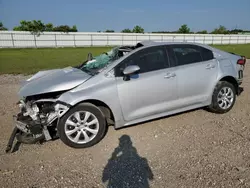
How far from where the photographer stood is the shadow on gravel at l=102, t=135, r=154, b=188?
250 cm

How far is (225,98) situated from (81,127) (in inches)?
123

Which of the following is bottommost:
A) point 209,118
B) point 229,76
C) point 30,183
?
point 30,183

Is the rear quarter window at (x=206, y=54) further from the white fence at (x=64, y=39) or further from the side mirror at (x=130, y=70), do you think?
the white fence at (x=64, y=39)

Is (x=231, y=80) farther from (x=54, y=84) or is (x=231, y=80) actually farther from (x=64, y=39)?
(x=64, y=39)

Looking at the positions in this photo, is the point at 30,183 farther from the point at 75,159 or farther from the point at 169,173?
the point at 169,173

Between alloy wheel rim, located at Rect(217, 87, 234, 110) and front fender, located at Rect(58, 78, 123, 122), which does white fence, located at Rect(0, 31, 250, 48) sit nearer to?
alloy wheel rim, located at Rect(217, 87, 234, 110)

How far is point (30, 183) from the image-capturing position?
2.55 m

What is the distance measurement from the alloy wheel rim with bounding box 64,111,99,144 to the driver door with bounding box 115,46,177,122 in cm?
55

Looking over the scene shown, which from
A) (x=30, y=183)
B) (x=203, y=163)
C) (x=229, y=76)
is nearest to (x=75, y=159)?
(x=30, y=183)

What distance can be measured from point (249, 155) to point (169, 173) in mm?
1288

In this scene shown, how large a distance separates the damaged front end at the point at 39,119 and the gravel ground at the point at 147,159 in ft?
0.74

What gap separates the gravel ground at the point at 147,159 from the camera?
2.54 metres

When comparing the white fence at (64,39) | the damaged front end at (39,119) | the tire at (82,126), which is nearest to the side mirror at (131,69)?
the tire at (82,126)

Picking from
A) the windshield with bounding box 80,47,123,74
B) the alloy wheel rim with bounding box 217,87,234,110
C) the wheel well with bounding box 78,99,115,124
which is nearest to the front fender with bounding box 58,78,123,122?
the wheel well with bounding box 78,99,115,124
